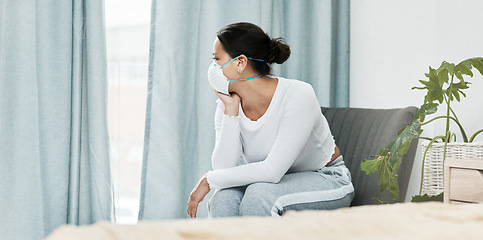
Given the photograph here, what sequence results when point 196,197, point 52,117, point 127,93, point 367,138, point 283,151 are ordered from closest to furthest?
point 283,151 < point 196,197 < point 367,138 < point 52,117 < point 127,93

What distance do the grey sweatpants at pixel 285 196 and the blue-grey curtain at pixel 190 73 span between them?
88 cm

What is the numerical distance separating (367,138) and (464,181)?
61 cm

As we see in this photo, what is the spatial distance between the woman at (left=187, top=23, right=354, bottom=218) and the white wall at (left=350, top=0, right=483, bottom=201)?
23.3 inches

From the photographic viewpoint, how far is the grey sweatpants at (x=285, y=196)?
60.6 inches

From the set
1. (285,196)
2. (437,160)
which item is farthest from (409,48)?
(285,196)

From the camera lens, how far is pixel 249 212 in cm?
154

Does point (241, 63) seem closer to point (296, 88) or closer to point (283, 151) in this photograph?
point (296, 88)

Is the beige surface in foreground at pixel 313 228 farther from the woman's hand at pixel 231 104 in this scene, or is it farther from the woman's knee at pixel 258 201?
the woman's hand at pixel 231 104

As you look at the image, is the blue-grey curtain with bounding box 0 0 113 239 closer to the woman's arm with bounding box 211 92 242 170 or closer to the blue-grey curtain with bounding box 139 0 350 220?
the blue-grey curtain with bounding box 139 0 350 220

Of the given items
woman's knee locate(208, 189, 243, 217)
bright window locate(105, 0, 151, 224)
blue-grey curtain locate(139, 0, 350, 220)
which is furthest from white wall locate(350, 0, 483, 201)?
bright window locate(105, 0, 151, 224)

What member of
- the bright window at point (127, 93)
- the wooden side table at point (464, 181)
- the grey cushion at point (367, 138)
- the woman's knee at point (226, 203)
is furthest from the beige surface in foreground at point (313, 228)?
the bright window at point (127, 93)

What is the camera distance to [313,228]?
62 centimetres

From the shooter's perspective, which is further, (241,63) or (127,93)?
(127,93)

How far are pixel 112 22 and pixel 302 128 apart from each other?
1.27 m
